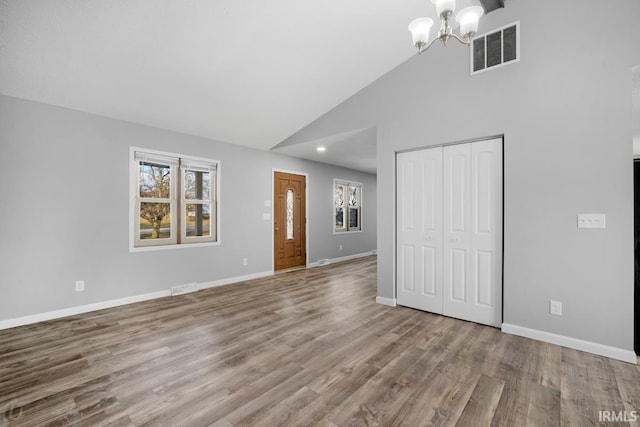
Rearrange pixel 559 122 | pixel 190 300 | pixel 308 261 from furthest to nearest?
pixel 308 261 → pixel 190 300 → pixel 559 122

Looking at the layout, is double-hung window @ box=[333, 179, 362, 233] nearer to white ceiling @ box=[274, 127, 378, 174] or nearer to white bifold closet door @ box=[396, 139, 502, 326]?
white ceiling @ box=[274, 127, 378, 174]

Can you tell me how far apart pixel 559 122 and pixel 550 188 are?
636 millimetres

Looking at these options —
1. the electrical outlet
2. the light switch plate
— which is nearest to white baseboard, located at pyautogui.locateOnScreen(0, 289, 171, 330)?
the electrical outlet

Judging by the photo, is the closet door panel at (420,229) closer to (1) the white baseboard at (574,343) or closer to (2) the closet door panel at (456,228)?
(2) the closet door panel at (456,228)

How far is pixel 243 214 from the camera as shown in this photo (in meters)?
5.33

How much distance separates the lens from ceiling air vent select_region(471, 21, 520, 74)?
9.54ft

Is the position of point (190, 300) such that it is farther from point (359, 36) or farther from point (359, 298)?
point (359, 36)

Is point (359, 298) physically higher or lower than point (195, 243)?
lower

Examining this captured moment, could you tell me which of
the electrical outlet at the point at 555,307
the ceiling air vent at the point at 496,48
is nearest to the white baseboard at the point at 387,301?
the electrical outlet at the point at 555,307

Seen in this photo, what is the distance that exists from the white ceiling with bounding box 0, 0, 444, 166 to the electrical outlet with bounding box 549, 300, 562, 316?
3265 millimetres

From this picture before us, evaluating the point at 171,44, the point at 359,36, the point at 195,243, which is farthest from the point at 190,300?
the point at 359,36

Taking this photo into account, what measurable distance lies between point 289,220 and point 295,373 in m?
4.30

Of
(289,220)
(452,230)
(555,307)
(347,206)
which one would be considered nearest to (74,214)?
(289,220)

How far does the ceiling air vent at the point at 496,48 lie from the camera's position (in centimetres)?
291
